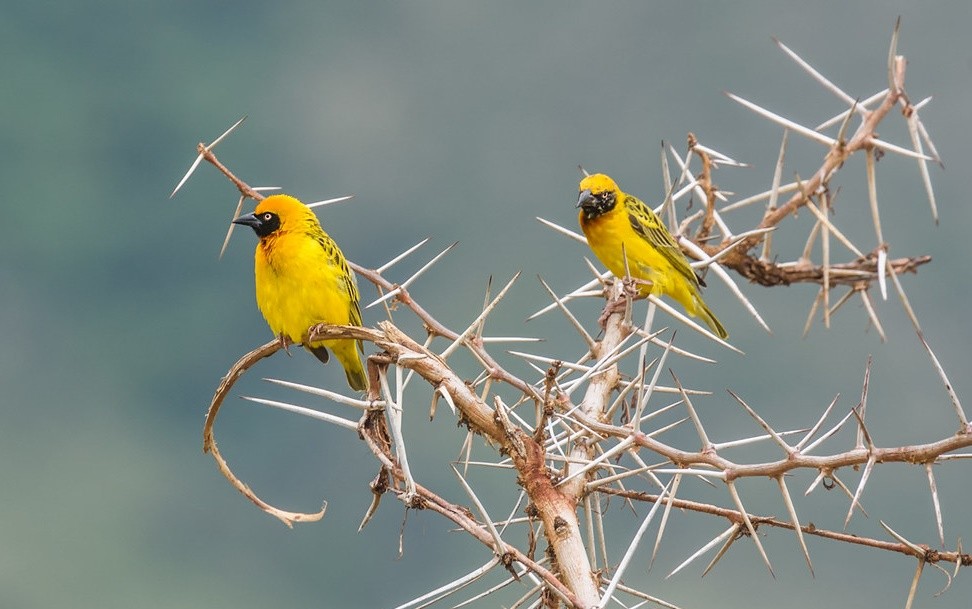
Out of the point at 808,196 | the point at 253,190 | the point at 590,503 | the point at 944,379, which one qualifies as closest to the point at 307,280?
the point at 253,190

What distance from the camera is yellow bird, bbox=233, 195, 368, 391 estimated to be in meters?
6.09

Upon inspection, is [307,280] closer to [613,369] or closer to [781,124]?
[613,369]

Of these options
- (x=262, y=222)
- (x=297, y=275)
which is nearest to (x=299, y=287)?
(x=297, y=275)

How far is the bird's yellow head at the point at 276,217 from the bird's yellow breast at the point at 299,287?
95 millimetres

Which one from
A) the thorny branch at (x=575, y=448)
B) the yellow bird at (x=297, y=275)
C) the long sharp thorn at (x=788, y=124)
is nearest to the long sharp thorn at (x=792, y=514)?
the thorny branch at (x=575, y=448)

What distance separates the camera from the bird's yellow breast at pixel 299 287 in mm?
6078

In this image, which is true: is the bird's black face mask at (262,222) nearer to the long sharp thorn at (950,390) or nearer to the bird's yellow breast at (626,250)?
the bird's yellow breast at (626,250)

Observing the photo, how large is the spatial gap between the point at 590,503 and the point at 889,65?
6.68 ft

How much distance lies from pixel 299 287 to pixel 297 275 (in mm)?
72

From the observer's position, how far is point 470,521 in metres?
3.75

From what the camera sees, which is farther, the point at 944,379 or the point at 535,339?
the point at 535,339

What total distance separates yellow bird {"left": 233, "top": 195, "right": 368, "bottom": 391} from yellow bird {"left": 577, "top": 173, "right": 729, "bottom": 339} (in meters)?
1.90

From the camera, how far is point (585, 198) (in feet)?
24.2

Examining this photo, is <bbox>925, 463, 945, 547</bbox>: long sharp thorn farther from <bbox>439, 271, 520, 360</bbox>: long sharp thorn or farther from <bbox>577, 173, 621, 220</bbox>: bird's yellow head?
<bbox>577, 173, 621, 220</bbox>: bird's yellow head
